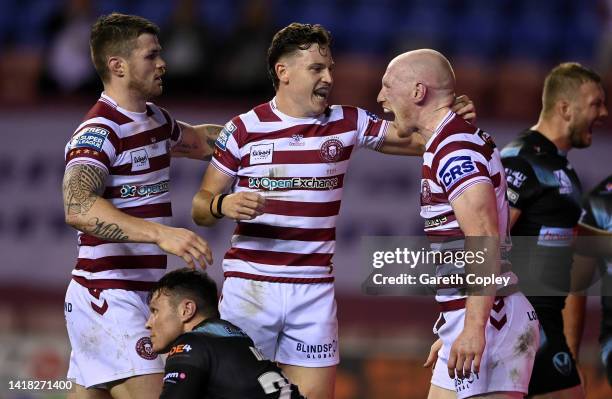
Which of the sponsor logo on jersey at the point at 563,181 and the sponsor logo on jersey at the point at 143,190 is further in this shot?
the sponsor logo on jersey at the point at 563,181

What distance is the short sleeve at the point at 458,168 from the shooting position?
463cm

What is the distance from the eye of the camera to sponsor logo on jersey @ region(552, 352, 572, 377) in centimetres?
584

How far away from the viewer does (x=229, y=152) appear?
5.43m

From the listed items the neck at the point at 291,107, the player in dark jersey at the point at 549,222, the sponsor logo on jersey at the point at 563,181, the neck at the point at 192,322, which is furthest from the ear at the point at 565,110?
the neck at the point at 192,322

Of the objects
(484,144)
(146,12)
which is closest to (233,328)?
(484,144)

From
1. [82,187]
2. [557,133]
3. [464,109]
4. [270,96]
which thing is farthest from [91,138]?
[270,96]

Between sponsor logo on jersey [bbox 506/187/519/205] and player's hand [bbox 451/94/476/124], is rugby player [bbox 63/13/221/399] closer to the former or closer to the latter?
player's hand [bbox 451/94/476/124]

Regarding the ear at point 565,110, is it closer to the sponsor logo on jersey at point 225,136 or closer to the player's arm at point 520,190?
the player's arm at point 520,190

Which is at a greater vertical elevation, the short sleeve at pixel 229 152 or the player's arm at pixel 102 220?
the short sleeve at pixel 229 152

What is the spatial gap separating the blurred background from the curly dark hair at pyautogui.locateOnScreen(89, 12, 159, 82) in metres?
3.70

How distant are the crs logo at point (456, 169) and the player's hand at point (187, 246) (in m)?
1.01

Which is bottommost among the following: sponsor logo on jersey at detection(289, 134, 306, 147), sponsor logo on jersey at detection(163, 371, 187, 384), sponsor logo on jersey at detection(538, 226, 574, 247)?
sponsor logo on jersey at detection(163, 371, 187, 384)

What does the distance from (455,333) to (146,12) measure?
709cm
